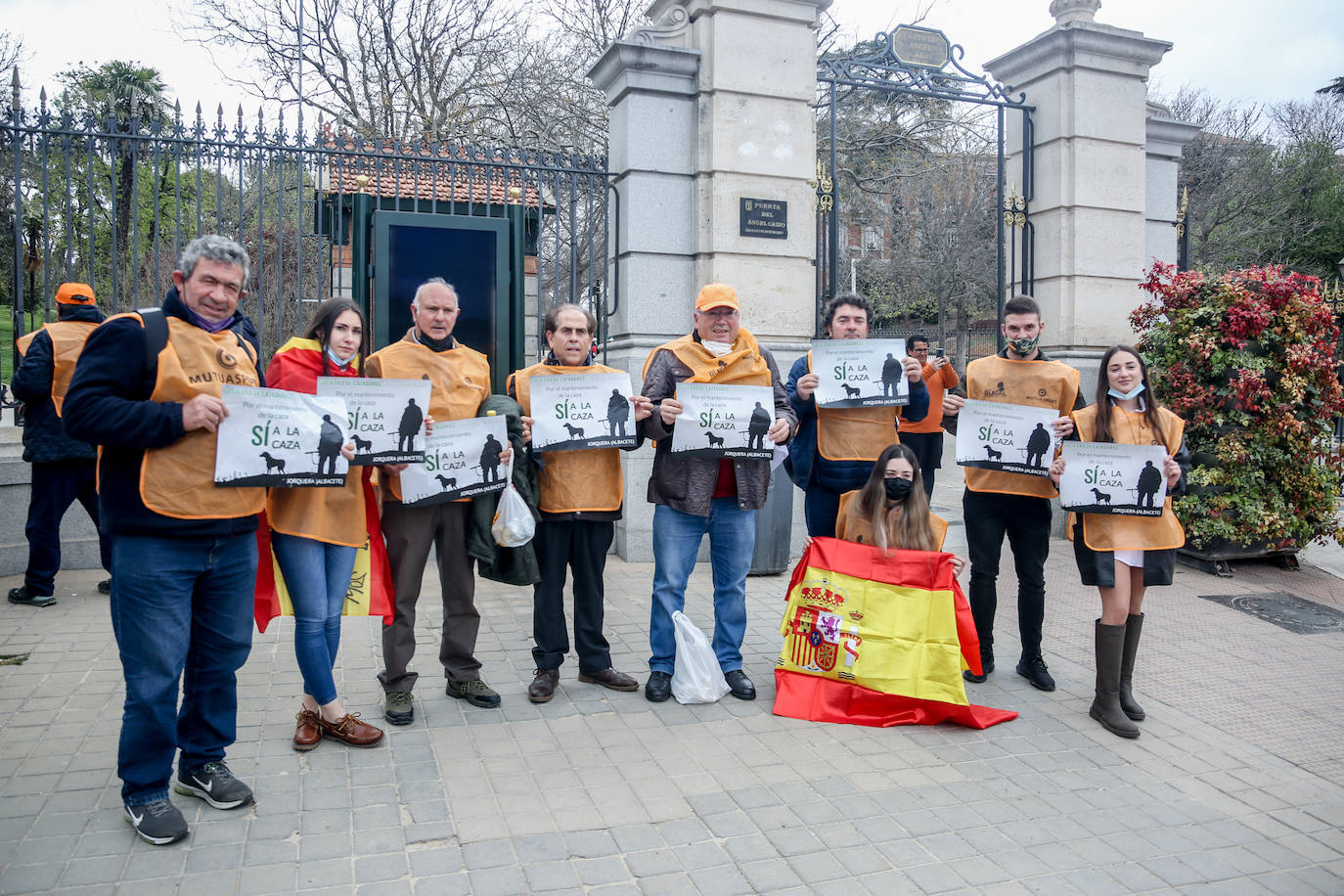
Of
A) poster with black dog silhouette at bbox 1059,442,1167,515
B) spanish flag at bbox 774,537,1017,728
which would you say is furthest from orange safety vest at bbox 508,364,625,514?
poster with black dog silhouette at bbox 1059,442,1167,515

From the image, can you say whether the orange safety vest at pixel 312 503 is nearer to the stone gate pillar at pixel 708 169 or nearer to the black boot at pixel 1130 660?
the black boot at pixel 1130 660

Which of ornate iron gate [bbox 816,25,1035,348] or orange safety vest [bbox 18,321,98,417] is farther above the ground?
ornate iron gate [bbox 816,25,1035,348]

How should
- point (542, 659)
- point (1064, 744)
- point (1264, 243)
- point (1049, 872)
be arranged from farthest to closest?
point (1264, 243) < point (542, 659) < point (1064, 744) < point (1049, 872)

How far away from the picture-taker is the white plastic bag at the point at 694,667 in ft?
15.8

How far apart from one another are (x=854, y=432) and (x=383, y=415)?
8.01ft

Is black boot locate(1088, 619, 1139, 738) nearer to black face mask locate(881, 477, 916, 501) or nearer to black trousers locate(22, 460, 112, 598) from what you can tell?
black face mask locate(881, 477, 916, 501)

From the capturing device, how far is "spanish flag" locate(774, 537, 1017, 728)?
4531 mm

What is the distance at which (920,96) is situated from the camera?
859cm

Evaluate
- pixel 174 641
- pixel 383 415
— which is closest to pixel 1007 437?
pixel 383 415

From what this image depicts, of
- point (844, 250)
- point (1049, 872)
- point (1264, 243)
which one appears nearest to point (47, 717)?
point (1049, 872)

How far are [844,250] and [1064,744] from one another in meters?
26.7

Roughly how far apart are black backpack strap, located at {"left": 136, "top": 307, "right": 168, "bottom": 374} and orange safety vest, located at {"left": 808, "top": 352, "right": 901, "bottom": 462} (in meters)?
3.10

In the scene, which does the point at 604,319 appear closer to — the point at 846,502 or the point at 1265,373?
the point at 846,502

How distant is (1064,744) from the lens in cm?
439
